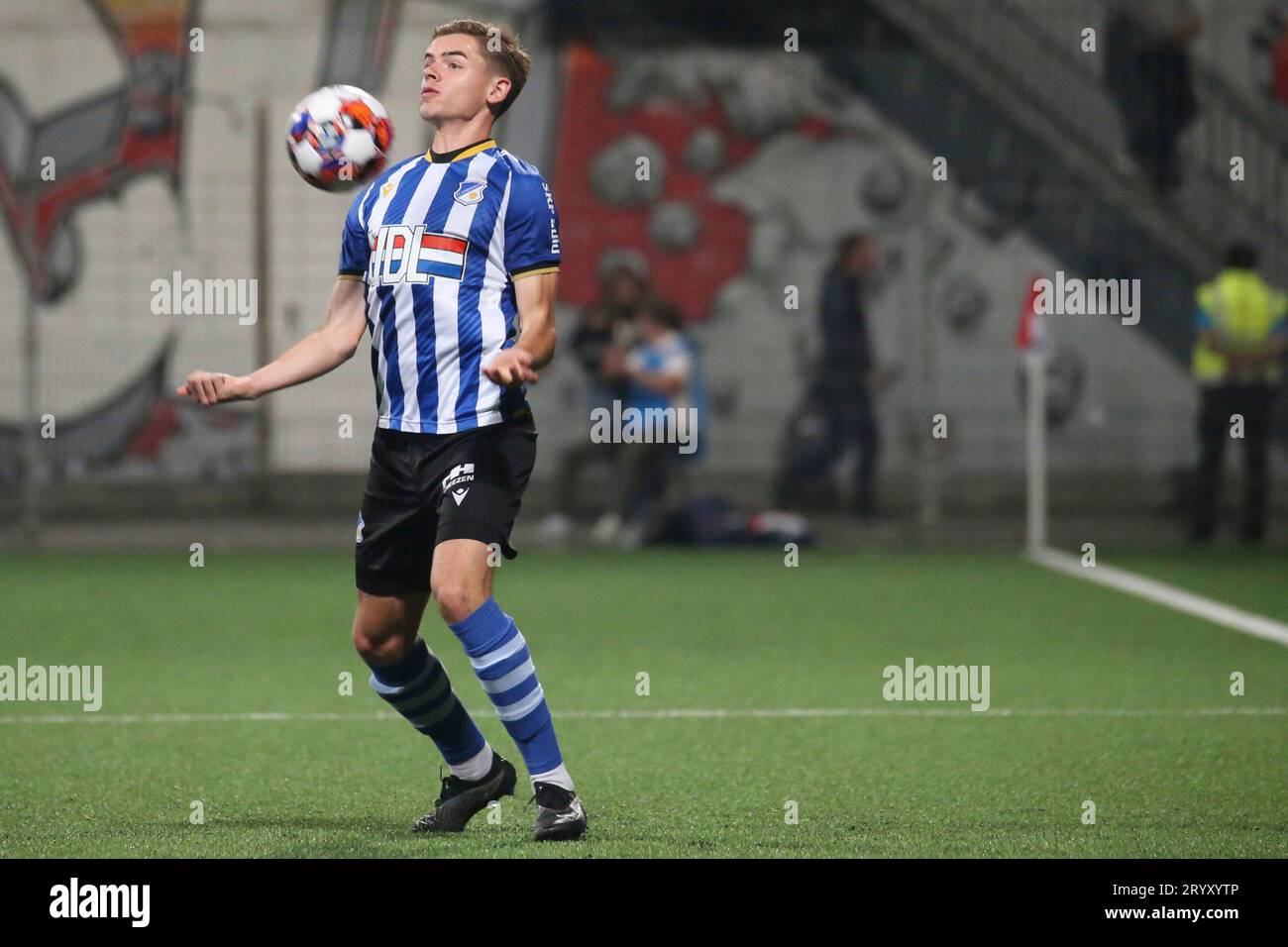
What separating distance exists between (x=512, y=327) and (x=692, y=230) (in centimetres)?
1408

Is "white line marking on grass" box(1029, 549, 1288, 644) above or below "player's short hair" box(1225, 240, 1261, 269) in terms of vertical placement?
below

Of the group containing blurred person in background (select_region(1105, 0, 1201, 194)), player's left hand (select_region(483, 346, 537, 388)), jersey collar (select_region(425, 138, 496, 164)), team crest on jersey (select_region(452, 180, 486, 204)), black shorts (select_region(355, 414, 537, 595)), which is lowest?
black shorts (select_region(355, 414, 537, 595))

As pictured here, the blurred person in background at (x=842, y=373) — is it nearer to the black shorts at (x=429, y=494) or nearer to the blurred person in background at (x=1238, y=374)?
the blurred person in background at (x=1238, y=374)

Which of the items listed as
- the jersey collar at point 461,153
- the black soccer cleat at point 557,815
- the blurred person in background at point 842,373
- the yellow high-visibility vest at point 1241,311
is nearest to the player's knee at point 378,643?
the black soccer cleat at point 557,815

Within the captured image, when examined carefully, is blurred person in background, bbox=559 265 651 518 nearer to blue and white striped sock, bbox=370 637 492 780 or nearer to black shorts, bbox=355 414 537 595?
blue and white striped sock, bbox=370 637 492 780

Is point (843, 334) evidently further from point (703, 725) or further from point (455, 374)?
point (455, 374)

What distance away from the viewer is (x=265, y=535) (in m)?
17.1

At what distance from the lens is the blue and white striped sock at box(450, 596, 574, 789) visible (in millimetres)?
5328

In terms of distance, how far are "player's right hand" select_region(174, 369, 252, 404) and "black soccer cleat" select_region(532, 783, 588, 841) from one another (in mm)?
1315

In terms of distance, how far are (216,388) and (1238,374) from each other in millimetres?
11578

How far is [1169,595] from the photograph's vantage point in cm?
1195

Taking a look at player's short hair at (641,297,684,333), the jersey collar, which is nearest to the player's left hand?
the jersey collar

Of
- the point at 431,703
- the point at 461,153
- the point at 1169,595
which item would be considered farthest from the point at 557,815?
the point at 1169,595

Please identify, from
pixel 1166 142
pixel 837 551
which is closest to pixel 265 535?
pixel 837 551
